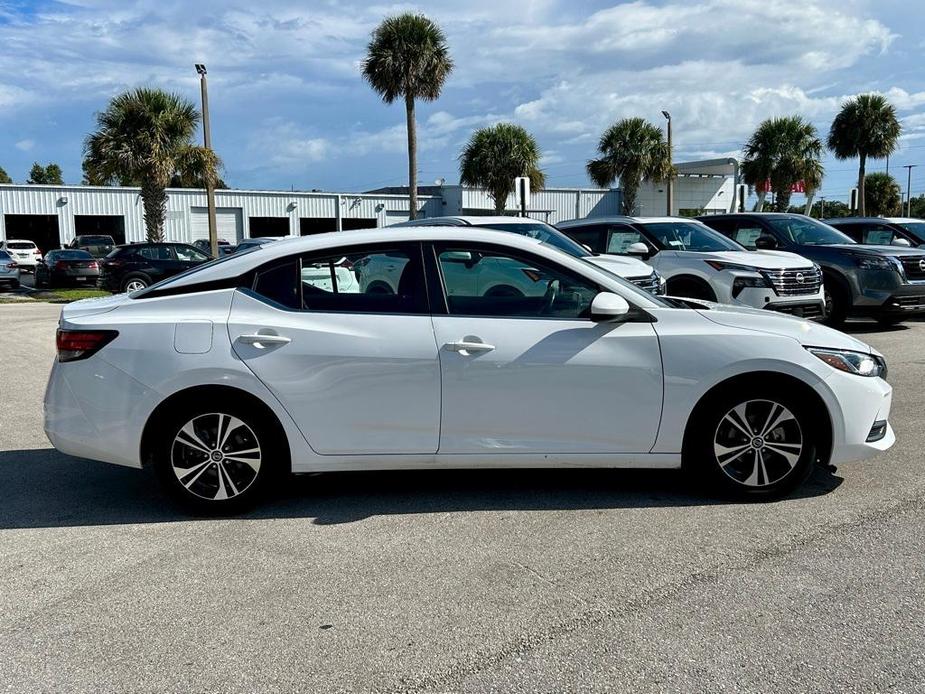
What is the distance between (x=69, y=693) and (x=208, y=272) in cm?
250

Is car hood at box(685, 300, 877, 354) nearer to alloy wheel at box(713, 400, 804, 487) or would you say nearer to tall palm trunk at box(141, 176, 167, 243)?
alloy wheel at box(713, 400, 804, 487)

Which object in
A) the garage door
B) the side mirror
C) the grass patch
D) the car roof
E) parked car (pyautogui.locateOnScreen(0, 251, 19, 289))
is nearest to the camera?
the side mirror

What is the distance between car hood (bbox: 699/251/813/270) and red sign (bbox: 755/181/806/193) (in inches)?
1147

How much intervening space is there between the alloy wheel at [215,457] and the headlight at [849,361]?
3.23m

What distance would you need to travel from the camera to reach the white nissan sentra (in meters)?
4.52

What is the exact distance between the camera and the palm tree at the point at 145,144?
26.4 m

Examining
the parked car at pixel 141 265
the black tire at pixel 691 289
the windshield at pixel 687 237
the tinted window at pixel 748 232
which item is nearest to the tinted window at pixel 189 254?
the parked car at pixel 141 265

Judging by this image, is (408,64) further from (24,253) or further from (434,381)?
(434,381)

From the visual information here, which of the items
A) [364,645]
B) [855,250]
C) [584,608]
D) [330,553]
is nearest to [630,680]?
[584,608]

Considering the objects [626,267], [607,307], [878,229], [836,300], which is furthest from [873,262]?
[607,307]

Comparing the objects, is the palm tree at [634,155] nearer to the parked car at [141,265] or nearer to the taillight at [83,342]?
the parked car at [141,265]

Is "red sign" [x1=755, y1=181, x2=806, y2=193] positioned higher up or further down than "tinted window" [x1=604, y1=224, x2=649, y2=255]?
higher up

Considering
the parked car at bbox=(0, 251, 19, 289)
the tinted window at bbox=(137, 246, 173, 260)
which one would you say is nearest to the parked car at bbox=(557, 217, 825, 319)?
the tinted window at bbox=(137, 246, 173, 260)

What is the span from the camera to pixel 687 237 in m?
12.2
